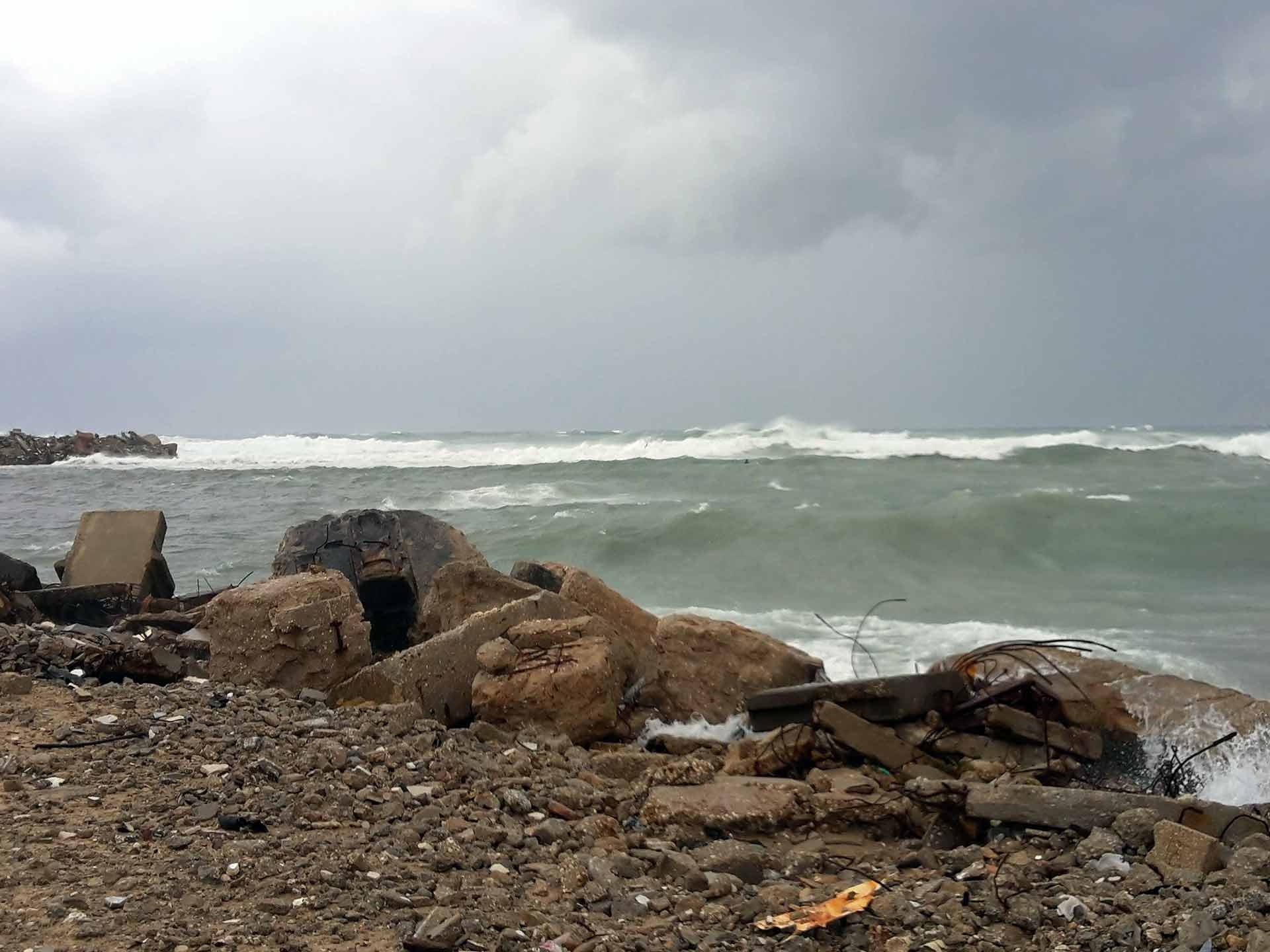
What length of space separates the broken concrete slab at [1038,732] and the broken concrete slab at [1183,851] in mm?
1784

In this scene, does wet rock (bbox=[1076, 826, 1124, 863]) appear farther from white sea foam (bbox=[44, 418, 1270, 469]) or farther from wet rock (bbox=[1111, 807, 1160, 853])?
white sea foam (bbox=[44, 418, 1270, 469])

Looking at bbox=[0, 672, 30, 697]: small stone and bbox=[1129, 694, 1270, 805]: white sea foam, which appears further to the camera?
bbox=[1129, 694, 1270, 805]: white sea foam

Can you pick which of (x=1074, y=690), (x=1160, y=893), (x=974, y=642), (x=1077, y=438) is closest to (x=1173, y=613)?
(x=974, y=642)

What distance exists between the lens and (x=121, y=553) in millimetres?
8875

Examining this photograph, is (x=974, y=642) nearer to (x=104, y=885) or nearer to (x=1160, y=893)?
(x=1160, y=893)

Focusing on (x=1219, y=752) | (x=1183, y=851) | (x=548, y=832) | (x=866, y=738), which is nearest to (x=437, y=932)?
(x=548, y=832)

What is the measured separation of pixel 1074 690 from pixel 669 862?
3.21 m

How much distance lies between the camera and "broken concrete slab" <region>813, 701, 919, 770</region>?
16.2 ft

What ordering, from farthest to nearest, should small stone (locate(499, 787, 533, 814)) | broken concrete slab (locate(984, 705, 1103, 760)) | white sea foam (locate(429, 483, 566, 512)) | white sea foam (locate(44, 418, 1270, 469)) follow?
white sea foam (locate(44, 418, 1270, 469)), white sea foam (locate(429, 483, 566, 512)), broken concrete slab (locate(984, 705, 1103, 760)), small stone (locate(499, 787, 533, 814))

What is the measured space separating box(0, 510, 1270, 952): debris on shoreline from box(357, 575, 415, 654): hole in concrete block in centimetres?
97

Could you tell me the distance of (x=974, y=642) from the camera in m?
9.14

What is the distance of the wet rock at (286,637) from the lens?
209 inches

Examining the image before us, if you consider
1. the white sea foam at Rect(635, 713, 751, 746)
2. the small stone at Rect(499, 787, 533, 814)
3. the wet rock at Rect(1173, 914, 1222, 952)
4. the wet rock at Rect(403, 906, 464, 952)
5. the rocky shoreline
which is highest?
the rocky shoreline

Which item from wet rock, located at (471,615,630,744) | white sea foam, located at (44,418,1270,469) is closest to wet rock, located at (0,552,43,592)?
wet rock, located at (471,615,630,744)
